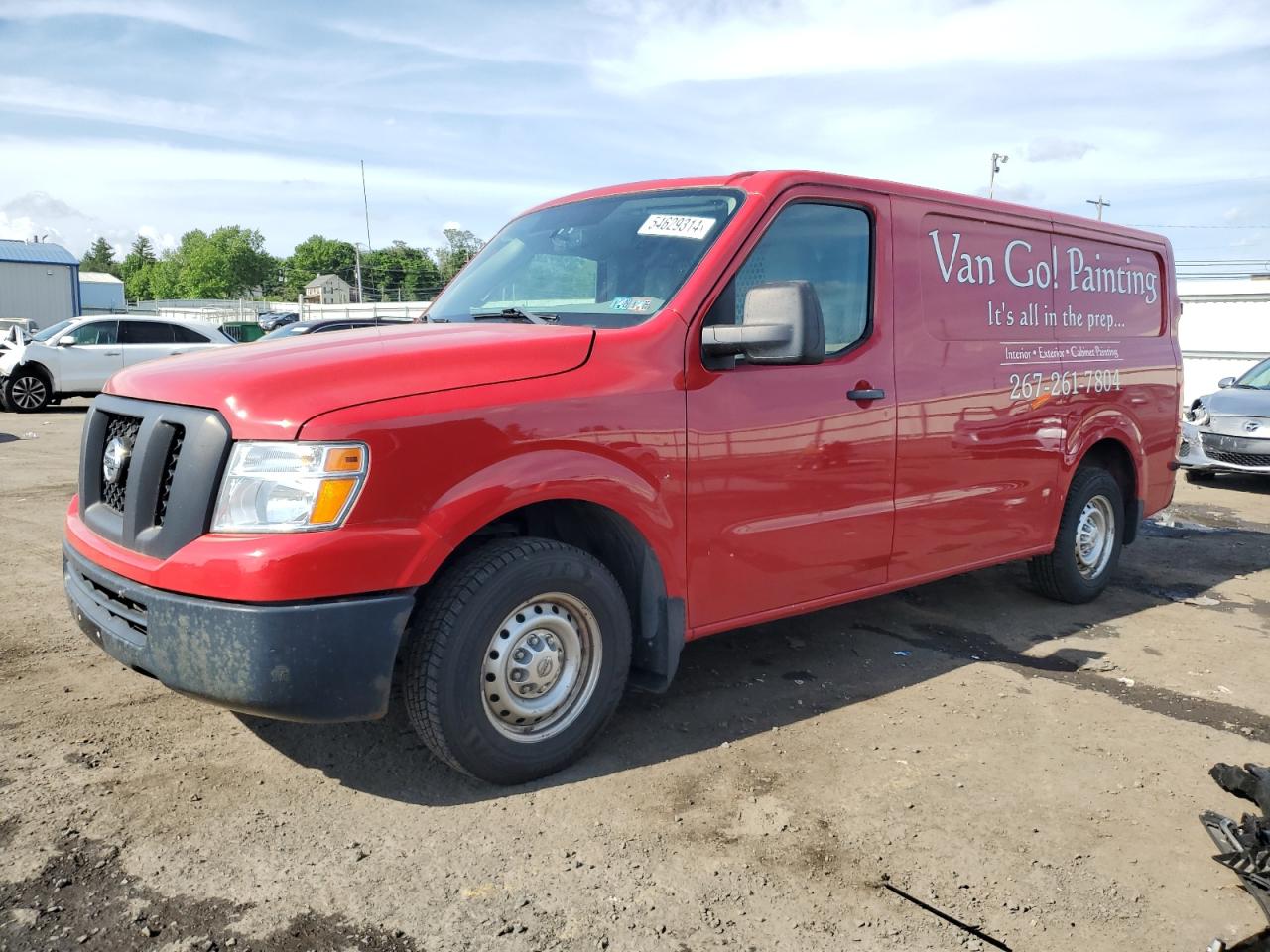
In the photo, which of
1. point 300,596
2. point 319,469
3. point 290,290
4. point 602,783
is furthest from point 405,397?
point 290,290

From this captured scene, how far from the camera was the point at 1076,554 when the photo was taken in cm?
585

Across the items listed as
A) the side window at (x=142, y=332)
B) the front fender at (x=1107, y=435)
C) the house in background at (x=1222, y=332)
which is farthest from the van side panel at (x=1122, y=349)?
A: the side window at (x=142, y=332)

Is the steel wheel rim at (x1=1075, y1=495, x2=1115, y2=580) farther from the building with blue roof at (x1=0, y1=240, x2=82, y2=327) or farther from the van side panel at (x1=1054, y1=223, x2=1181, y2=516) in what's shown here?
the building with blue roof at (x1=0, y1=240, x2=82, y2=327)

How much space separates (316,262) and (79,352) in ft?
441

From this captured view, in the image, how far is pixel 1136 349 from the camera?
6039mm

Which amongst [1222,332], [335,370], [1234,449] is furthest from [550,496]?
[1222,332]

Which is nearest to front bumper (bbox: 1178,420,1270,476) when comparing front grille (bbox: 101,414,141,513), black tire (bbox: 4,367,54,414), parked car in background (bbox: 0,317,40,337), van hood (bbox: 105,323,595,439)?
van hood (bbox: 105,323,595,439)

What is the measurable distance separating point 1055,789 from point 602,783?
5.06 ft

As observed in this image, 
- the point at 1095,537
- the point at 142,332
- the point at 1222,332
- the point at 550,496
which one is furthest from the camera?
the point at 1222,332

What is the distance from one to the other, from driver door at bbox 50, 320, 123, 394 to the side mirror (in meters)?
16.7

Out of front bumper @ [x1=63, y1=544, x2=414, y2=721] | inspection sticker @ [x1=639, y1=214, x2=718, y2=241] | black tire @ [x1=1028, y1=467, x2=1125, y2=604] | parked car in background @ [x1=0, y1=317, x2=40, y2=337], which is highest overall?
parked car in background @ [x1=0, y1=317, x2=40, y2=337]

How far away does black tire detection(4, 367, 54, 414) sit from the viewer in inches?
674

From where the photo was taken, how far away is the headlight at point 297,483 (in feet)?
9.39

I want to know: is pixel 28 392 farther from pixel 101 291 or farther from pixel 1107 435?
pixel 101 291
